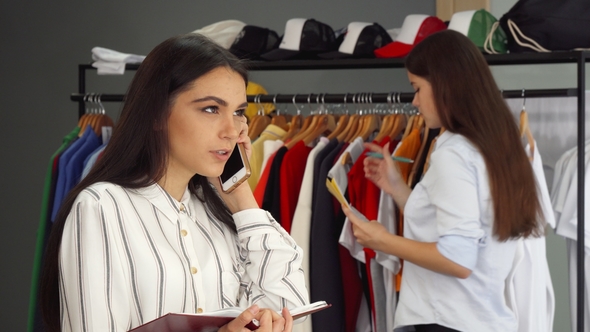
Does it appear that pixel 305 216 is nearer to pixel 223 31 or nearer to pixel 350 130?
pixel 350 130

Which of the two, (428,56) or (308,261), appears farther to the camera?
(308,261)

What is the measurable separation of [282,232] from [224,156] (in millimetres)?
277

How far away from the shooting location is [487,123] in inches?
93.3

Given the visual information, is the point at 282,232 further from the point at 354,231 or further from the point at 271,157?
the point at 271,157

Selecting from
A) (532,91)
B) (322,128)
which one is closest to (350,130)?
(322,128)

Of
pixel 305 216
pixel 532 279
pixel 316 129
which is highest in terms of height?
pixel 316 129

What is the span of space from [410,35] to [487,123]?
889mm

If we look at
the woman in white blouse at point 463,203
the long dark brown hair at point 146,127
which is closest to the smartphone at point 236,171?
the long dark brown hair at point 146,127

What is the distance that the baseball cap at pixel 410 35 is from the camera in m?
3.08

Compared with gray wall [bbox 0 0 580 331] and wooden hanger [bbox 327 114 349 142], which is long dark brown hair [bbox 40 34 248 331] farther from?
gray wall [bbox 0 0 580 331]

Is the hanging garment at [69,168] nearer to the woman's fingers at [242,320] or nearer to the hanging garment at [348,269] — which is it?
the hanging garment at [348,269]

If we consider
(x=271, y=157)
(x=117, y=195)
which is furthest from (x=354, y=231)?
(x=117, y=195)

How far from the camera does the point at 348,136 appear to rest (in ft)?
9.80

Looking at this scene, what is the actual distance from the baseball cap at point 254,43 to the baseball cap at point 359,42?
29cm
